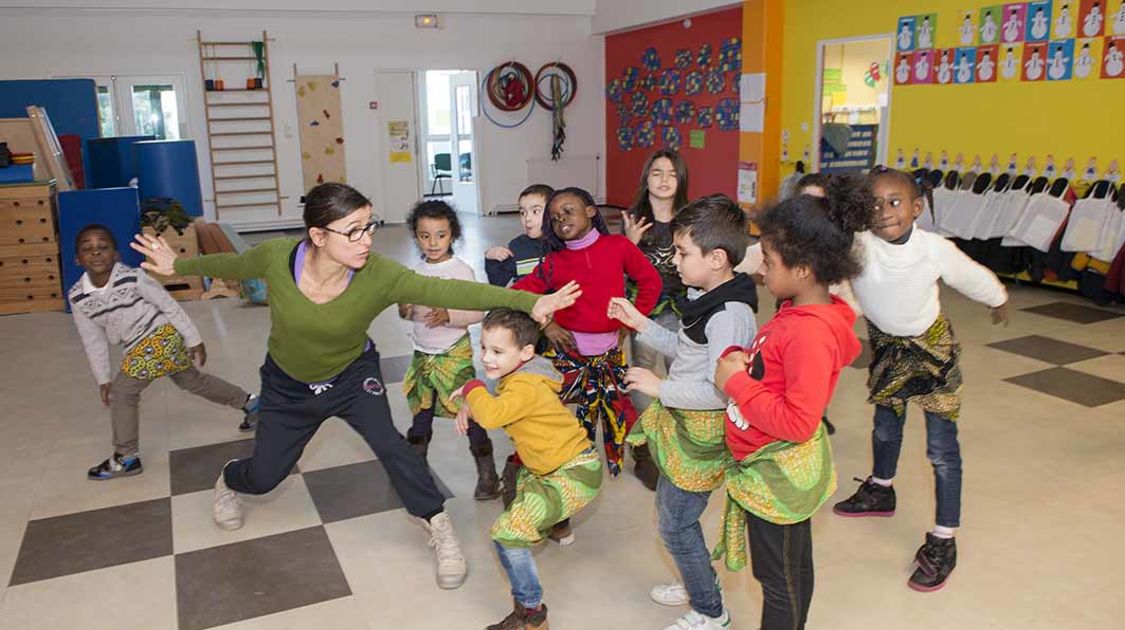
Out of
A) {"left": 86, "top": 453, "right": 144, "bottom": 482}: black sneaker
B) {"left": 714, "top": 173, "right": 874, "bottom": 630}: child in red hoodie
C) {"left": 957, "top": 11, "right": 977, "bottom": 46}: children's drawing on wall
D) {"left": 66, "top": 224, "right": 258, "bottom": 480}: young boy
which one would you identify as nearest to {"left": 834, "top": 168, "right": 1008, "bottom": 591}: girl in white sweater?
{"left": 714, "top": 173, "right": 874, "bottom": 630}: child in red hoodie

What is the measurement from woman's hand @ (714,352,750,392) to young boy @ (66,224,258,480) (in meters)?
2.52

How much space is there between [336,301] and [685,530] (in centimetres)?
122

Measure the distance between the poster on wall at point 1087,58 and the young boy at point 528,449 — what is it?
576cm

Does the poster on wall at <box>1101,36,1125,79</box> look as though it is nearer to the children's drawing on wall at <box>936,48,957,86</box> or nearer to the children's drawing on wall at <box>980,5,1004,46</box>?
the children's drawing on wall at <box>980,5,1004,46</box>

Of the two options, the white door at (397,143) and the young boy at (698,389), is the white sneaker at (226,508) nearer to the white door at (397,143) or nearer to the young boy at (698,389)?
the young boy at (698,389)

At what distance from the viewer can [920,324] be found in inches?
102

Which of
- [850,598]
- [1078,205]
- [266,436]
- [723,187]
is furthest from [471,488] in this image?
[723,187]

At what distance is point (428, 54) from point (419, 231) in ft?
30.8

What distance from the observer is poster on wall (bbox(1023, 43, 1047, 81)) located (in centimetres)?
655

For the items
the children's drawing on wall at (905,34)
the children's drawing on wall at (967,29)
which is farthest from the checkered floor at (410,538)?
the children's drawing on wall at (905,34)

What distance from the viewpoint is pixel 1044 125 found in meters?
6.61

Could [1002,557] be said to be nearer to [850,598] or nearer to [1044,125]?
[850,598]

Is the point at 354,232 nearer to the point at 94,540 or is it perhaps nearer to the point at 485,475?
the point at 485,475

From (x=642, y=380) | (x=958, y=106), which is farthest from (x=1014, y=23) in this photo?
(x=642, y=380)
